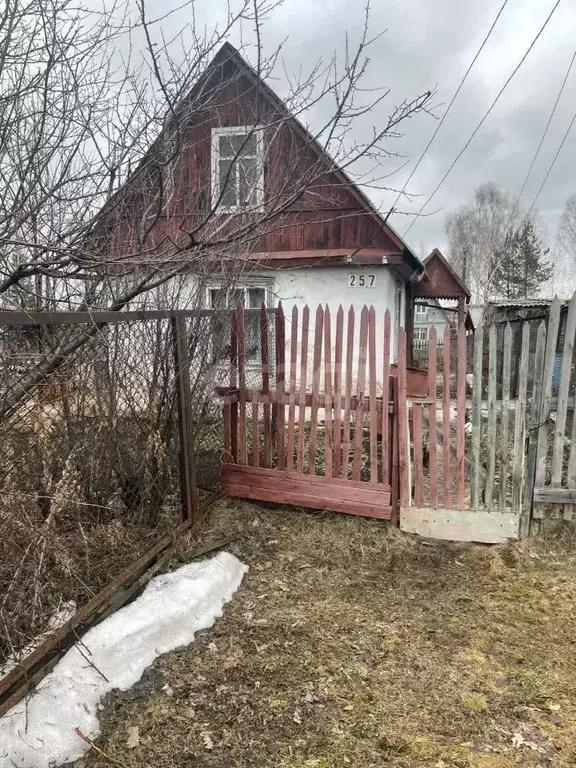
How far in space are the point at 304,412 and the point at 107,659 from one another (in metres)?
2.44

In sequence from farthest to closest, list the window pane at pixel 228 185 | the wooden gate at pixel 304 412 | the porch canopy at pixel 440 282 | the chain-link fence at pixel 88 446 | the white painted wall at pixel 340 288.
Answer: the porch canopy at pixel 440 282
the white painted wall at pixel 340 288
the wooden gate at pixel 304 412
the chain-link fence at pixel 88 446
the window pane at pixel 228 185

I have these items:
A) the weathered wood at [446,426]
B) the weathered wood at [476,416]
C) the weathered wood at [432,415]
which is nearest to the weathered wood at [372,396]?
the weathered wood at [432,415]

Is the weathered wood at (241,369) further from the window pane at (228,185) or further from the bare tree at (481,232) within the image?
the bare tree at (481,232)

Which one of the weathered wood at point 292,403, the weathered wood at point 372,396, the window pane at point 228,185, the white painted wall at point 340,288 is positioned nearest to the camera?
the window pane at point 228,185

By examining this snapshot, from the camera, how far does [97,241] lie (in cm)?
290

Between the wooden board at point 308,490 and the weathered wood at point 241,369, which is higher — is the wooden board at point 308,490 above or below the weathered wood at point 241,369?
below

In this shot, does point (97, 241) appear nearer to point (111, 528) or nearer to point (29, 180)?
point (29, 180)

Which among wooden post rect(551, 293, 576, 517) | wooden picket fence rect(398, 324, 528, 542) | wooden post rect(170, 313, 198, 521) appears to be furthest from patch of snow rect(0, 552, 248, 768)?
wooden post rect(551, 293, 576, 517)

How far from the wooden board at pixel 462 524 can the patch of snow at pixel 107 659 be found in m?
1.49

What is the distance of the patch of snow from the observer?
2.09 meters

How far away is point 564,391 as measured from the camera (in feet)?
12.7

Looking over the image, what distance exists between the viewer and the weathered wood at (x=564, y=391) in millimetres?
3768

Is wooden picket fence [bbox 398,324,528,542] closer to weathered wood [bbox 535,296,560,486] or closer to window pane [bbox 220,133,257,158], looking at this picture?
weathered wood [bbox 535,296,560,486]

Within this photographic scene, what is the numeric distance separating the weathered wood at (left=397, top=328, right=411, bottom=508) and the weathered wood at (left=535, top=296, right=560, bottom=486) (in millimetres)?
979
